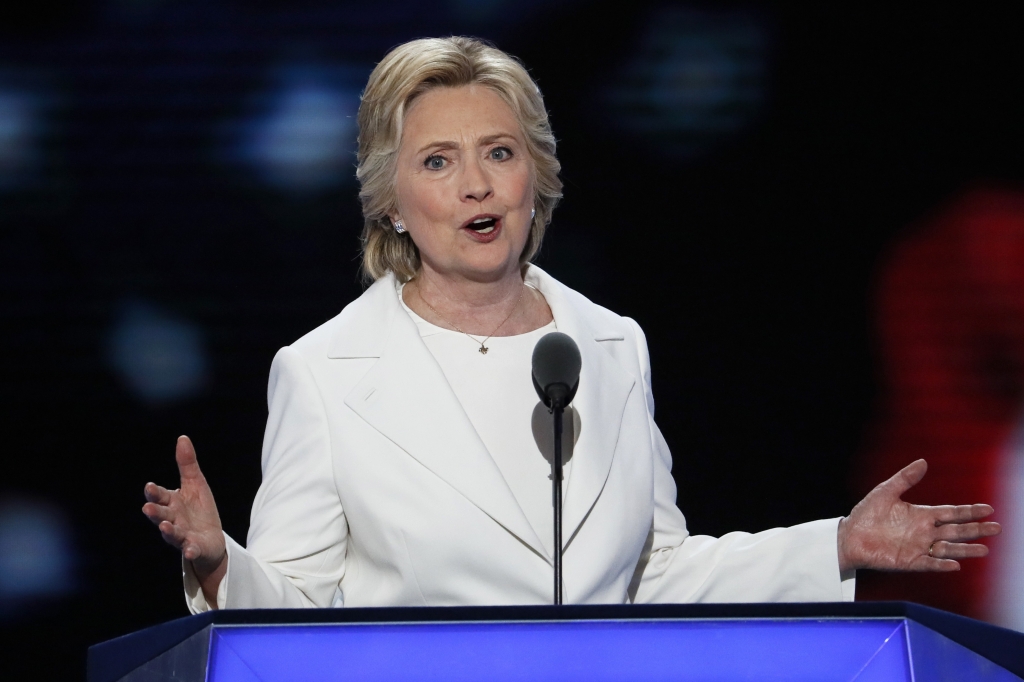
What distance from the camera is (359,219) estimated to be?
3000mm

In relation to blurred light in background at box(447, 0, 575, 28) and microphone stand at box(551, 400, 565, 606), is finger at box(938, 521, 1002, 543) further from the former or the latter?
blurred light in background at box(447, 0, 575, 28)

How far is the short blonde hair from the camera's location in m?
2.06

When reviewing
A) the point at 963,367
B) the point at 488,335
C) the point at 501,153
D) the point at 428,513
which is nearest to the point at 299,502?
the point at 428,513

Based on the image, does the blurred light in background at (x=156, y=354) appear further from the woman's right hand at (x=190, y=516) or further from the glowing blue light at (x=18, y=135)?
the woman's right hand at (x=190, y=516)

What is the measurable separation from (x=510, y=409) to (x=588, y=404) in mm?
144

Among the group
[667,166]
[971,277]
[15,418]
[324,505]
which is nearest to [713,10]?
[667,166]

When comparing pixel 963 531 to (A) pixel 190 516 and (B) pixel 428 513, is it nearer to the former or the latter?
(B) pixel 428 513

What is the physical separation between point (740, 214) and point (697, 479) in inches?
29.4

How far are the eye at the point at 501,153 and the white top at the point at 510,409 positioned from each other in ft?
1.09

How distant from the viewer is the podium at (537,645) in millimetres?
1099

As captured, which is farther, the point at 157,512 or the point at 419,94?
the point at 419,94

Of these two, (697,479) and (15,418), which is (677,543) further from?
(15,418)

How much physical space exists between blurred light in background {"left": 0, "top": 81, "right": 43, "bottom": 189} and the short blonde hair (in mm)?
1263

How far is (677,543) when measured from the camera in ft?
6.88
